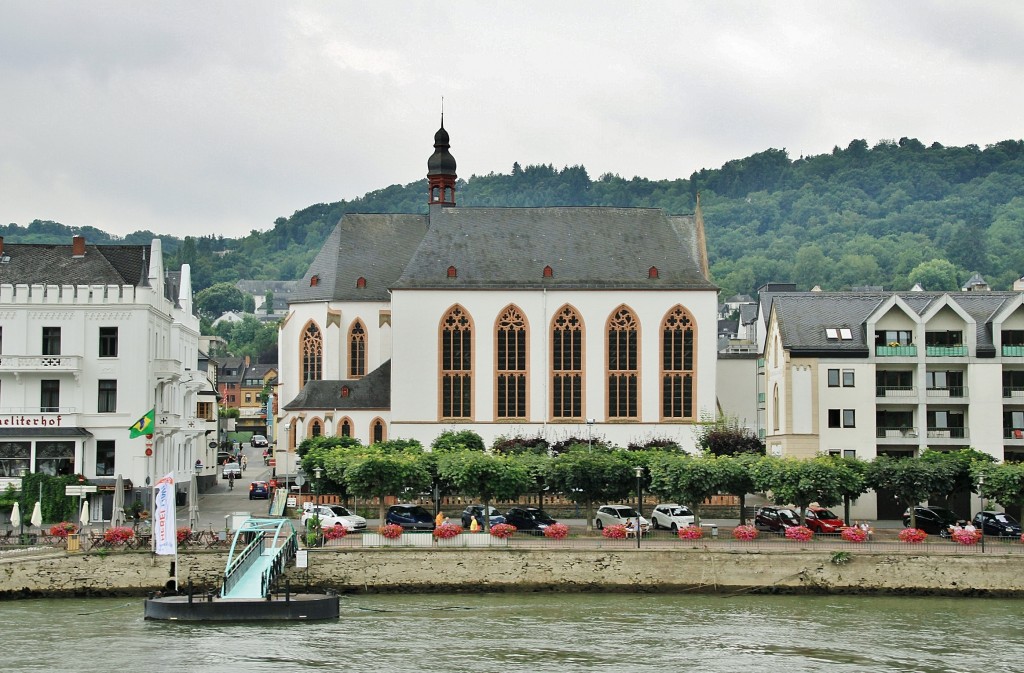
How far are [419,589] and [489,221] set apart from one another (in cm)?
5282

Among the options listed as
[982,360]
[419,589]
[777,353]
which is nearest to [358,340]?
[777,353]

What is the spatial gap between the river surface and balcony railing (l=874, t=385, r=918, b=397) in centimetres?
2698

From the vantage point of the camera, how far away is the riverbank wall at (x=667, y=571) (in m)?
60.9

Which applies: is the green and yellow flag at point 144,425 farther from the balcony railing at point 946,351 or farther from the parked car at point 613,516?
the balcony railing at point 946,351

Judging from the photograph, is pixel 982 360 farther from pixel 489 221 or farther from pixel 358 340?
pixel 358 340

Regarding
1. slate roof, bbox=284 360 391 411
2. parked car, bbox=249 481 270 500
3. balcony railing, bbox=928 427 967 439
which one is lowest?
parked car, bbox=249 481 270 500

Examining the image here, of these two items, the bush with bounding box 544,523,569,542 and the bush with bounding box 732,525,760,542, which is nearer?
the bush with bounding box 732,525,760,542

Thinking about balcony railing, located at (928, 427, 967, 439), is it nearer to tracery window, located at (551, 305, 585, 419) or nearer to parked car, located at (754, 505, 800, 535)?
parked car, located at (754, 505, 800, 535)

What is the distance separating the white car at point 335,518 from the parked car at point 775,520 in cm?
1815

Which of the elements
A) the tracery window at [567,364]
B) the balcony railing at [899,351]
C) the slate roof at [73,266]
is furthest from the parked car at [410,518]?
the tracery window at [567,364]

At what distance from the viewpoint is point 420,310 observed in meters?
106

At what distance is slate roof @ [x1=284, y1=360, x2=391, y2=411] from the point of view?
108m

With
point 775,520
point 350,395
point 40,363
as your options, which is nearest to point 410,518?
point 775,520

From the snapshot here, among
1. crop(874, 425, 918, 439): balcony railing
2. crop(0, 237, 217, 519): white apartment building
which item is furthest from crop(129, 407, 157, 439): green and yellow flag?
crop(874, 425, 918, 439): balcony railing
